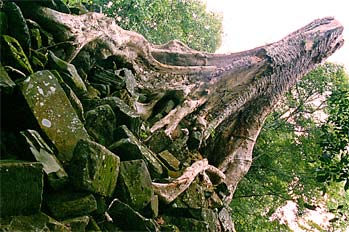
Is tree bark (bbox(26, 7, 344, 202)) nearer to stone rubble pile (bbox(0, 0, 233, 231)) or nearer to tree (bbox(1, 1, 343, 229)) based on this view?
tree (bbox(1, 1, 343, 229))

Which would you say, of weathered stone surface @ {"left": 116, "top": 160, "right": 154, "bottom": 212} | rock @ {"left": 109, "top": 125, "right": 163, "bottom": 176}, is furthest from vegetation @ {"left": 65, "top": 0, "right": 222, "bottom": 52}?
weathered stone surface @ {"left": 116, "top": 160, "right": 154, "bottom": 212}

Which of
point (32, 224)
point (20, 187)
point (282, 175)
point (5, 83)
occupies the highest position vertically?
point (282, 175)

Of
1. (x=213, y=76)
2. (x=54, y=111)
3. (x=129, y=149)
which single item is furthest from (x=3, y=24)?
(x=213, y=76)

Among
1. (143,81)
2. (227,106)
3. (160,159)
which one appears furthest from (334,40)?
(160,159)

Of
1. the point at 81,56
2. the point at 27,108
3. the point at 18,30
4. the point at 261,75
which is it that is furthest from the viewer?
the point at 261,75

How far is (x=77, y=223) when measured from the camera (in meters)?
1.87

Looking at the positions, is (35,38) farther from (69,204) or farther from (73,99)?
(69,204)

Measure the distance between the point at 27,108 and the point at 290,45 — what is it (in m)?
4.26

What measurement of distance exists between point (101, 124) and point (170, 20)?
790 centimetres

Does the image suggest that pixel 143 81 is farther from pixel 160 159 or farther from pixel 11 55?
pixel 11 55

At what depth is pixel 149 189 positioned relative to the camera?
241 cm

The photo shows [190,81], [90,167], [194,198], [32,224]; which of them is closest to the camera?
[32,224]

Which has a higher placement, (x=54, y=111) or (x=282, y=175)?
(x=282, y=175)

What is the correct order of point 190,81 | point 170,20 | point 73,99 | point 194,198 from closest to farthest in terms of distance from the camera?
point 73,99
point 194,198
point 190,81
point 170,20
